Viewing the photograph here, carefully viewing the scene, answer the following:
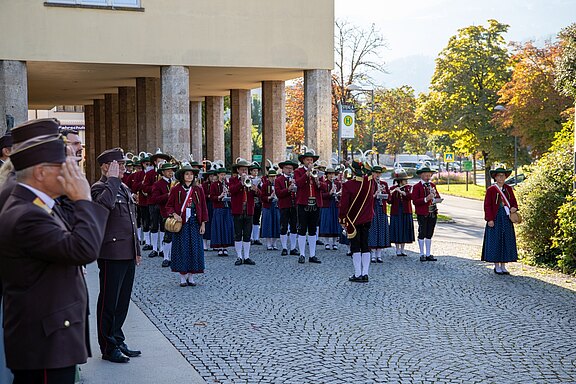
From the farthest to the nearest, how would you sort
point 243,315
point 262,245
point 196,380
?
point 262,245, point 243,315, point 196,380

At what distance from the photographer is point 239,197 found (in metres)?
16.5

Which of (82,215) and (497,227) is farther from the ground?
(82,215)

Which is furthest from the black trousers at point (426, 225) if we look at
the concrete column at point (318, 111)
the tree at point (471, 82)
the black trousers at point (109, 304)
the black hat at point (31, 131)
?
the tree at point (471, 82)

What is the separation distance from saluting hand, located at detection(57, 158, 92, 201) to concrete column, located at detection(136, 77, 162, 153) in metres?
25.0

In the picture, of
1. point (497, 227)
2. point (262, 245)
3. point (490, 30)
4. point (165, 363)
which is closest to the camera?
point (165, 363)

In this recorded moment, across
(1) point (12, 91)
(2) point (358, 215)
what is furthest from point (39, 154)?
(1) point (12, 91)

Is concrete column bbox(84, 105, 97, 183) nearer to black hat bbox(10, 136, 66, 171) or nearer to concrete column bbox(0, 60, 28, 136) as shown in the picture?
concrete column bbox(0, 60, 28, 136)

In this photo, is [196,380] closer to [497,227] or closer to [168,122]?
[497,227]

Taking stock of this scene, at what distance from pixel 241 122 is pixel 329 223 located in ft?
60.2

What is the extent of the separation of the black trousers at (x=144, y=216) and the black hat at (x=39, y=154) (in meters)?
14.0

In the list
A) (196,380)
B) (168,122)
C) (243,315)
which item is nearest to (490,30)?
(168,122)

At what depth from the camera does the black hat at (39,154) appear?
13.1 ft

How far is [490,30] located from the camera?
4681 centimetres

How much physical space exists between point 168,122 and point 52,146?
2069 cm
